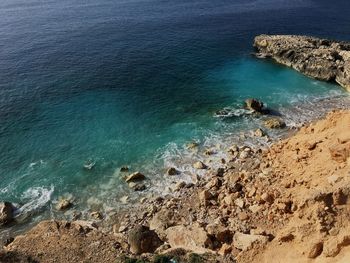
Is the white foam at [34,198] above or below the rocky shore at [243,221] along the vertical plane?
below

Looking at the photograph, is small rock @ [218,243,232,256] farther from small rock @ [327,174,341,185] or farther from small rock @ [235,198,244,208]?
small rock @ [327,174,341,185]

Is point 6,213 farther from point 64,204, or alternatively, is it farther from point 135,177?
point 135,177

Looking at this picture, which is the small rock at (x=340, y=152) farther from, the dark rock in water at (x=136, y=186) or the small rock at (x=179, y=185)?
the dark rock in water at (x=136, y=186)

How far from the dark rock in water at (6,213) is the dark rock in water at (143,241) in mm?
16134

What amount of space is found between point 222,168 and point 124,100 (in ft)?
86.9

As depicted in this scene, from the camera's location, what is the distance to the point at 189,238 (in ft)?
117

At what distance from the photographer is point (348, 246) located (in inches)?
1139

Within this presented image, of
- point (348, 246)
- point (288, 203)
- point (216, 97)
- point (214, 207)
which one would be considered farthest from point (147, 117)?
point (348, 246)

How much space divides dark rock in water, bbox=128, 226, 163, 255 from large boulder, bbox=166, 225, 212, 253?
147cm

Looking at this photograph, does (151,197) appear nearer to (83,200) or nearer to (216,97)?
(83,200)

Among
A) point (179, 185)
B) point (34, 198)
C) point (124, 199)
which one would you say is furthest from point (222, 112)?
point (34, 198)

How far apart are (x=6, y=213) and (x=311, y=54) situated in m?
62.9

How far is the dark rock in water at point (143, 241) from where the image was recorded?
35281mm

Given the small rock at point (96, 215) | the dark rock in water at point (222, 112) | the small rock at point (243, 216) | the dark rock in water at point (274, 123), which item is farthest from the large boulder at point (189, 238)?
the dark rock in water at point (222, 112)
